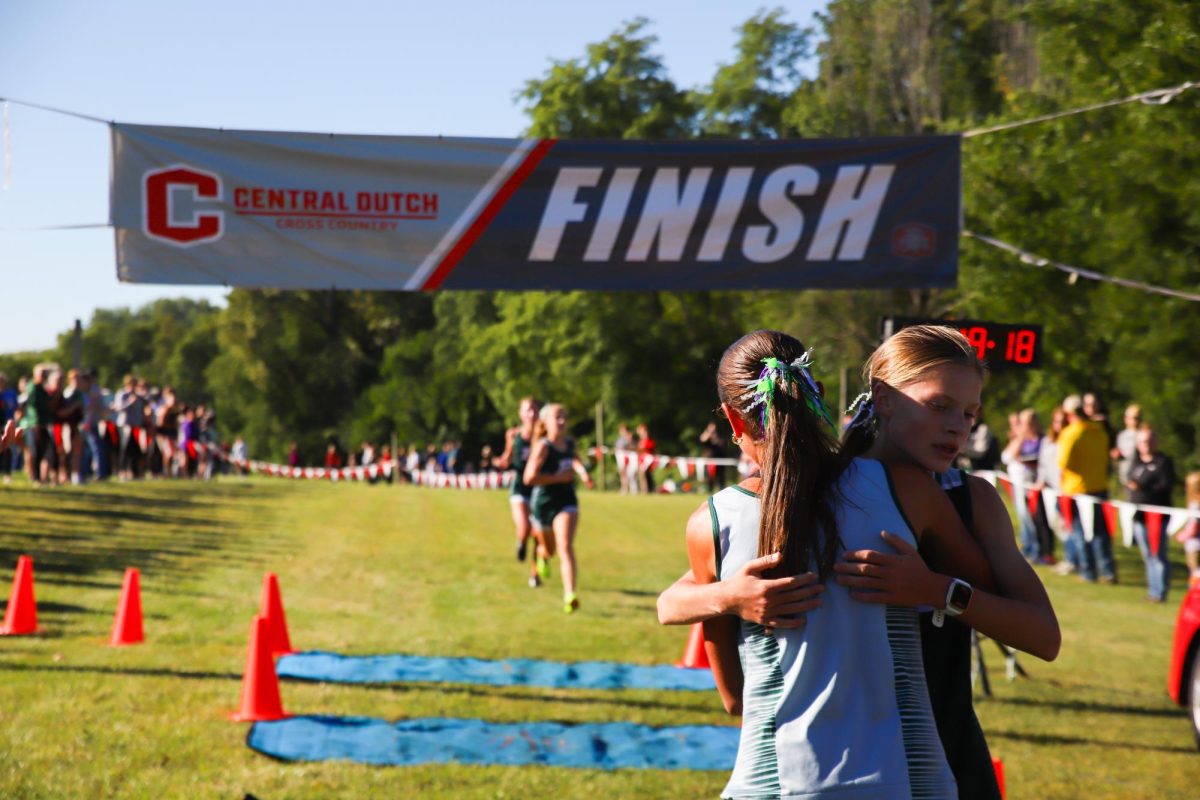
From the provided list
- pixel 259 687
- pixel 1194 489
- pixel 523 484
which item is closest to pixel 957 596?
pixel 259 687

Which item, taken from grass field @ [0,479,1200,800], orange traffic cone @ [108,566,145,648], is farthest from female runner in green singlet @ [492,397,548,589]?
orange traffic cone @ [108,566,145,648]

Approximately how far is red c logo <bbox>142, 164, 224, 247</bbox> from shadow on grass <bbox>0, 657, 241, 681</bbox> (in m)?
3.17

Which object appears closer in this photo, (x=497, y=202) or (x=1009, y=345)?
(x=1009, y=345)

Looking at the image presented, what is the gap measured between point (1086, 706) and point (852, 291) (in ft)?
79.5

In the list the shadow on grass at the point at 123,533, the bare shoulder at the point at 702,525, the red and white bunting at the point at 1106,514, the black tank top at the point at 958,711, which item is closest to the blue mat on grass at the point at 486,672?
the shadow on grass at the point at 123,533

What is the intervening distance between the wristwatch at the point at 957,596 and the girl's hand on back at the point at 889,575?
5cm

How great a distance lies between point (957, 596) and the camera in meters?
2.99

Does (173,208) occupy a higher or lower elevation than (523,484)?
higher

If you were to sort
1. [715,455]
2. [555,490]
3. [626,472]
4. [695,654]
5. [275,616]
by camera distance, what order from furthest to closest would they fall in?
[626,472], [715,455], [555,490], [275,616], [695,654]

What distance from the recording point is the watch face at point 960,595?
9.80 ft

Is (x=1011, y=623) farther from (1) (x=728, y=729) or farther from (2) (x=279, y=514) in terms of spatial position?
(2) (x=279, y=514)

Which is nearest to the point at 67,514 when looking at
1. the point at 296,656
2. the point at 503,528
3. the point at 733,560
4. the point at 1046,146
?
the point at 503,528

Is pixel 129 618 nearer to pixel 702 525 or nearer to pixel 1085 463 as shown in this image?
pixel 702 525

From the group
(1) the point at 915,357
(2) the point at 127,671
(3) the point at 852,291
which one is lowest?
(2) the point at 127,671
